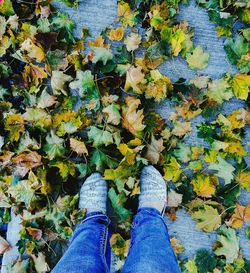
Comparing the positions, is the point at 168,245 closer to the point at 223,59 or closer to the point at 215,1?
the point at 223,59

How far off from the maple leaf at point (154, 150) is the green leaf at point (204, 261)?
1.63 ft

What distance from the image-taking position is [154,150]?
1682 millimetres

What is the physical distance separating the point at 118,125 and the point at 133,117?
0.08 m

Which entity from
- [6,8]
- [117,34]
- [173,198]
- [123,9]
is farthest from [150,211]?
[6,8]

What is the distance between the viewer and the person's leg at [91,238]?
132cm

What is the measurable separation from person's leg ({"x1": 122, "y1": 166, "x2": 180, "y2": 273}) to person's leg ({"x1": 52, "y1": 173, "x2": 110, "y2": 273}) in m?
0.12

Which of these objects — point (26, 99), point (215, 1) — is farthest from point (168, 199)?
point (215, 1)

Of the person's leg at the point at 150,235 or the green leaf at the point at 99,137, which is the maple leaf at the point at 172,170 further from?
the green leaf at the point at 99,137

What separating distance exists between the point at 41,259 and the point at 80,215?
0.28 metres

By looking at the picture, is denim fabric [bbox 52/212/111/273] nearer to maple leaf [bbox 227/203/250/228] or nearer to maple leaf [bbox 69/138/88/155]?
maple leaf [bbox 69/138/88/155]

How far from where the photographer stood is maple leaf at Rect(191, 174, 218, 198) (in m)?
1.69

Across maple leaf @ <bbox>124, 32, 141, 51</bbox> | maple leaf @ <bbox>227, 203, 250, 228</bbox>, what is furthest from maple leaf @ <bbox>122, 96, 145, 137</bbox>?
maple leaf @ <bbox>227, 203, 250, 228</bbox>

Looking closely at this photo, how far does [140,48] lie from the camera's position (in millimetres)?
1756

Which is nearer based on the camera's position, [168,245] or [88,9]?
[168,245]
